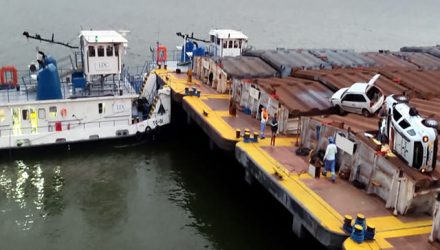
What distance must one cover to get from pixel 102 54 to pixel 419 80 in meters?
18.1

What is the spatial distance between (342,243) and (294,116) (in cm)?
919

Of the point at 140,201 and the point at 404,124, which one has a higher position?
the point at 404,124

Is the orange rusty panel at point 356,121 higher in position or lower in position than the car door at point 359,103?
lower

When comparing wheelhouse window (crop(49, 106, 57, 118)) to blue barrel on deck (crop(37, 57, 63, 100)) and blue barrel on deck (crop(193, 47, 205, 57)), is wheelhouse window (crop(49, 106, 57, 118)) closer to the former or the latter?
blue barrel on deck (crop(37, 57, 63, 100))

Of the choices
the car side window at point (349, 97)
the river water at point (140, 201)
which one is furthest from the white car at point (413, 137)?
the car side window at point (349, 97)

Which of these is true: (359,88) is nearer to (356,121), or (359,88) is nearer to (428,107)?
(356,121)

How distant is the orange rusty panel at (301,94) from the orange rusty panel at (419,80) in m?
4.86

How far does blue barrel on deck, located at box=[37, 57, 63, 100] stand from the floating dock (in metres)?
6.75

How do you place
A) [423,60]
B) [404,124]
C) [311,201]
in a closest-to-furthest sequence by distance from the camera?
[404,124] < [311,201] < [423,60]

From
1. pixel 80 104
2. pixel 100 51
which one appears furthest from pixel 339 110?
pixel 80 104

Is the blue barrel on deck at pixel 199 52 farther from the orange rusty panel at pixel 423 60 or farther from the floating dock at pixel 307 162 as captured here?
the orange rusty panel at pixel 423 60

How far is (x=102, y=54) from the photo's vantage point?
89.1 ft

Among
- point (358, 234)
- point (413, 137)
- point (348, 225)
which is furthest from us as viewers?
point (413, 137)

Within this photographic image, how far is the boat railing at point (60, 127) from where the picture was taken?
25.1m
